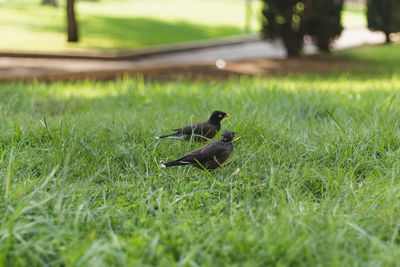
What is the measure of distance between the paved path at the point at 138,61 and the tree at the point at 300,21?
0.68 metres

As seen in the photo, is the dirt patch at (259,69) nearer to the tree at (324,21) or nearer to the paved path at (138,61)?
the paved path at (138,61)

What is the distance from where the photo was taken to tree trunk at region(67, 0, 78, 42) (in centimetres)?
1388

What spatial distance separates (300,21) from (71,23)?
7.72 meters

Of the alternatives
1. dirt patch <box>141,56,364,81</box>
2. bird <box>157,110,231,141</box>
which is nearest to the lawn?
dirt patch <box>141,56,364,81</box>

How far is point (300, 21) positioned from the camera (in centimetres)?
1308

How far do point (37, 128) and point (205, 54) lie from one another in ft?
37.5

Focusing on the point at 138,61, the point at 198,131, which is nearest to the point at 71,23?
the point at 138,61

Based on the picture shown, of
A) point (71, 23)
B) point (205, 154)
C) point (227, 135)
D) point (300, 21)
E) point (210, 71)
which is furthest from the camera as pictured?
point (71, 23)

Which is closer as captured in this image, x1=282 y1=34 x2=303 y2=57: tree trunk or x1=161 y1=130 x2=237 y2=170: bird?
x1=161 y1=130 x2=237 y2=170: bird

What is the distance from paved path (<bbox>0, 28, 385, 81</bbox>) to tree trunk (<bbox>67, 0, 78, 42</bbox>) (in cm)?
245

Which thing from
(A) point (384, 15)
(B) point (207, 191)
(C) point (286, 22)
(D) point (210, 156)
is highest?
(A) point (384, 15)

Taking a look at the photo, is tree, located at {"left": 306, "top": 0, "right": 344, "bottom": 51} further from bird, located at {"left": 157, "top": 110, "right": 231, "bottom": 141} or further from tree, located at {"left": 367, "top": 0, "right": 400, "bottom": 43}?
bird, located at {"left": 157, "top": 110, "right": 231, "bottom": 141}

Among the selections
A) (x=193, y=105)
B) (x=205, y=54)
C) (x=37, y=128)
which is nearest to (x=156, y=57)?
(x=205, y=54)

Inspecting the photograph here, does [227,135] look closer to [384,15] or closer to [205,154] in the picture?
[205,154]
